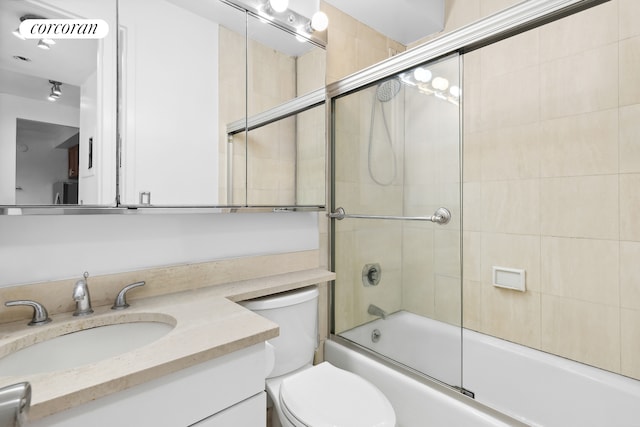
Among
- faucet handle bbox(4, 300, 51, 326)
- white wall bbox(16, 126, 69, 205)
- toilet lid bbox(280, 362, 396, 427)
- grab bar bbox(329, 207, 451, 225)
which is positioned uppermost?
white wall bbox(16, 126, 69, 205)

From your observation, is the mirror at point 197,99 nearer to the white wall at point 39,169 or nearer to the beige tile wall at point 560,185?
the white wall at point 39,169

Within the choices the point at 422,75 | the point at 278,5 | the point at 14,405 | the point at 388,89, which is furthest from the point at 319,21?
the point at 14,405

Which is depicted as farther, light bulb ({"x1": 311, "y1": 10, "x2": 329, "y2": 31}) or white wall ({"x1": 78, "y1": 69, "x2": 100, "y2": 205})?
light bulb ({"x1": 311, "y1": 10, "x2": 329, "y2": 31})

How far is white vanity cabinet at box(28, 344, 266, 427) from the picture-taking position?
688mm

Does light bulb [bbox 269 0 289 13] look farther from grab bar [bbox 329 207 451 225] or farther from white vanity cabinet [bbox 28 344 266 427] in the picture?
white vanity cabinet [bbox 28 344 266 427]

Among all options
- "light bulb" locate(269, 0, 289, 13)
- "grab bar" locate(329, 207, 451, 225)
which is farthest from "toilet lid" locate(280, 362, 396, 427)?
"light bulb" locate(269, 0, 289, 13)

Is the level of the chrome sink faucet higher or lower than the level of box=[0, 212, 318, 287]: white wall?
lower

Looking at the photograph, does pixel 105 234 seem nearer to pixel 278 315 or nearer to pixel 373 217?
pixel 278 315

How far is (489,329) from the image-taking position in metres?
1.86

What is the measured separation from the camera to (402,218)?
5.19 ft

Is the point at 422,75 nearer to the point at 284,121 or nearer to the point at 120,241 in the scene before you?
the point at 284,121

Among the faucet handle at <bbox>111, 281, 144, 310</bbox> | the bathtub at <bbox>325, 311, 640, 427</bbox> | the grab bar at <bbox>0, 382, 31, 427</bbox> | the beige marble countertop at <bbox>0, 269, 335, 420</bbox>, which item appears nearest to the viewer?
the grab bar at <bbox>0, 382, 31, 427</bbox>

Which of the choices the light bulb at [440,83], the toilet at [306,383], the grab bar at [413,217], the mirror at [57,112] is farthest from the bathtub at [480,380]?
the mirror at [57,112]

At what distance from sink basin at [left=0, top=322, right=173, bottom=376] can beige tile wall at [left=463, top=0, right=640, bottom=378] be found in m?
1.69
